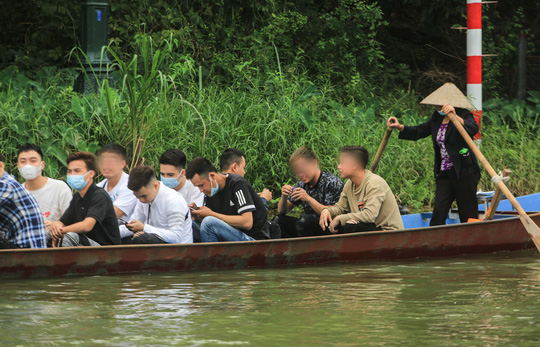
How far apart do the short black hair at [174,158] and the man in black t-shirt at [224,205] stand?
0.92 feet

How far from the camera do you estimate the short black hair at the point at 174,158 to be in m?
7.70

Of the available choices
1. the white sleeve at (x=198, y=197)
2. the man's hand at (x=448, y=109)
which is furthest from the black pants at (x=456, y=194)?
the white sleeve at (x=198, y=197)

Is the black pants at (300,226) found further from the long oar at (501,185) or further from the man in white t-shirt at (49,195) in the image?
the man in white t-shirt at (49,195)

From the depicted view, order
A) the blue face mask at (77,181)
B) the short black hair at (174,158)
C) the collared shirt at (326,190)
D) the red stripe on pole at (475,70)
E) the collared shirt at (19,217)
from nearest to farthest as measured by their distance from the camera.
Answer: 1. the collared shirt at (19,217)
2. the blue face mask at (77,181)
3. the short black hair at (174,158)
4. the collared shirt at (326,190)
5. the red stripe on pole at (475,70)

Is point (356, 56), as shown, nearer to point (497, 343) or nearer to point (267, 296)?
point (267, 296)

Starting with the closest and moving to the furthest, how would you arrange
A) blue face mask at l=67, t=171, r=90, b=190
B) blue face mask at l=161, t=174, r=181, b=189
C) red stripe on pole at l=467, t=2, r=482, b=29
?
blue face mask at l=67, t=171, r=90, b=190 < blue face mask at l=161, t=174, r=181, b=189 < red stripe on pole at l=467, t=2, r=482, b=29

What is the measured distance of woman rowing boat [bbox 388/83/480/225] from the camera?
843 cm

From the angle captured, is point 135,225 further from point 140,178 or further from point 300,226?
point 300,226

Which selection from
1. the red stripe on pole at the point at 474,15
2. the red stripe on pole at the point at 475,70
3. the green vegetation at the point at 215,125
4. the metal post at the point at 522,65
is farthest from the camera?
the metal post at the point at 522,65

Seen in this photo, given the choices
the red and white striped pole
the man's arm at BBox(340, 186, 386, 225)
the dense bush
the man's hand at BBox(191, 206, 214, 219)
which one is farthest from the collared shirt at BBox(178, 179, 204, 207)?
the red and white striped pole

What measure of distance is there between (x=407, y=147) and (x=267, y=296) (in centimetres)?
555

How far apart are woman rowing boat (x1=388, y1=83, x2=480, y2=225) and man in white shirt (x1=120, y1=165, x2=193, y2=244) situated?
228 centimetres

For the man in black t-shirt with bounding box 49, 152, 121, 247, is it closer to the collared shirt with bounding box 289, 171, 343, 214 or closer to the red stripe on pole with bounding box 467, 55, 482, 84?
the collared shirt with bounding box 289, 171, 343, 214

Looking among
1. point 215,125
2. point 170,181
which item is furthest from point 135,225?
point 215,125
